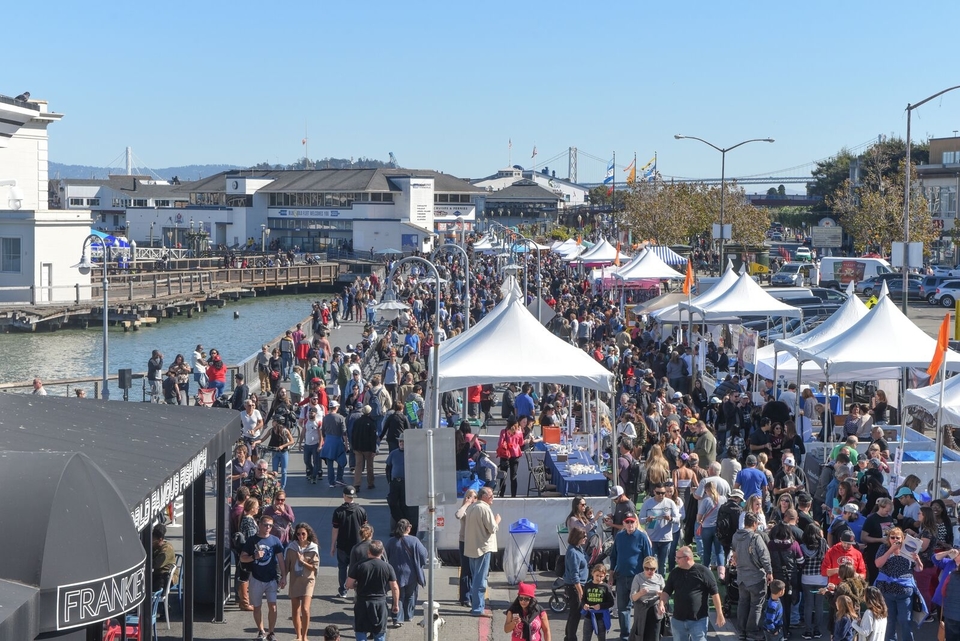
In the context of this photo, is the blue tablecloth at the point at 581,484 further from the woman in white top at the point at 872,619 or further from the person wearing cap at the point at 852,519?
the woman in white top at the point at 872,619

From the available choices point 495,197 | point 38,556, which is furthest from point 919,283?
point 495,197

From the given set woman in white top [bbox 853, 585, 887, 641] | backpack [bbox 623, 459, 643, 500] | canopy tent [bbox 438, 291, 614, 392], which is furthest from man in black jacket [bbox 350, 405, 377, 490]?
woman in white top [bbox 853, 585, 887, 641]

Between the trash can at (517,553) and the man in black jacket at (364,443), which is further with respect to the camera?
the man in black jacket at (364,443)

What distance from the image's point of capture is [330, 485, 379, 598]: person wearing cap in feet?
42.3

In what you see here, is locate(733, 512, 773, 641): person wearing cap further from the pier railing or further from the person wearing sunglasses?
the pier railing

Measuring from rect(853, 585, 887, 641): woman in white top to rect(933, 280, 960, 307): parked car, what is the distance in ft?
154

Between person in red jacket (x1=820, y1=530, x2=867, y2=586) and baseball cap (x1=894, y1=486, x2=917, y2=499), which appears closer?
person in red jacket (x1=820, y1=530, x2=867, y2=586)

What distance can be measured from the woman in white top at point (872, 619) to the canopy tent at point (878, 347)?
8526 millimetres

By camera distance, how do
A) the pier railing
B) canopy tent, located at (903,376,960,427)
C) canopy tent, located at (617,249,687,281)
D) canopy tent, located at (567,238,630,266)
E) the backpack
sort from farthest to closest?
the pier railing < canopy tent, located at (567,238,630,266) < canopy tent, located at (617,249,687,281) < the backpack < canopy tent, located at (903,376,960,427)

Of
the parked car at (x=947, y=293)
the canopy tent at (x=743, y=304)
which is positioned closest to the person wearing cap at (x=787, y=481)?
the canopy tent at (x=743, y=304)

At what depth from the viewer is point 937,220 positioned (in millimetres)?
76562

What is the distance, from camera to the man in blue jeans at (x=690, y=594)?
10500 millimetres

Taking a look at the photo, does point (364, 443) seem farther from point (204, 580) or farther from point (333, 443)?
point (204, 580)

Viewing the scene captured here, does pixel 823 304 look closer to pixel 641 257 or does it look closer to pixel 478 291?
pixel 641 257
